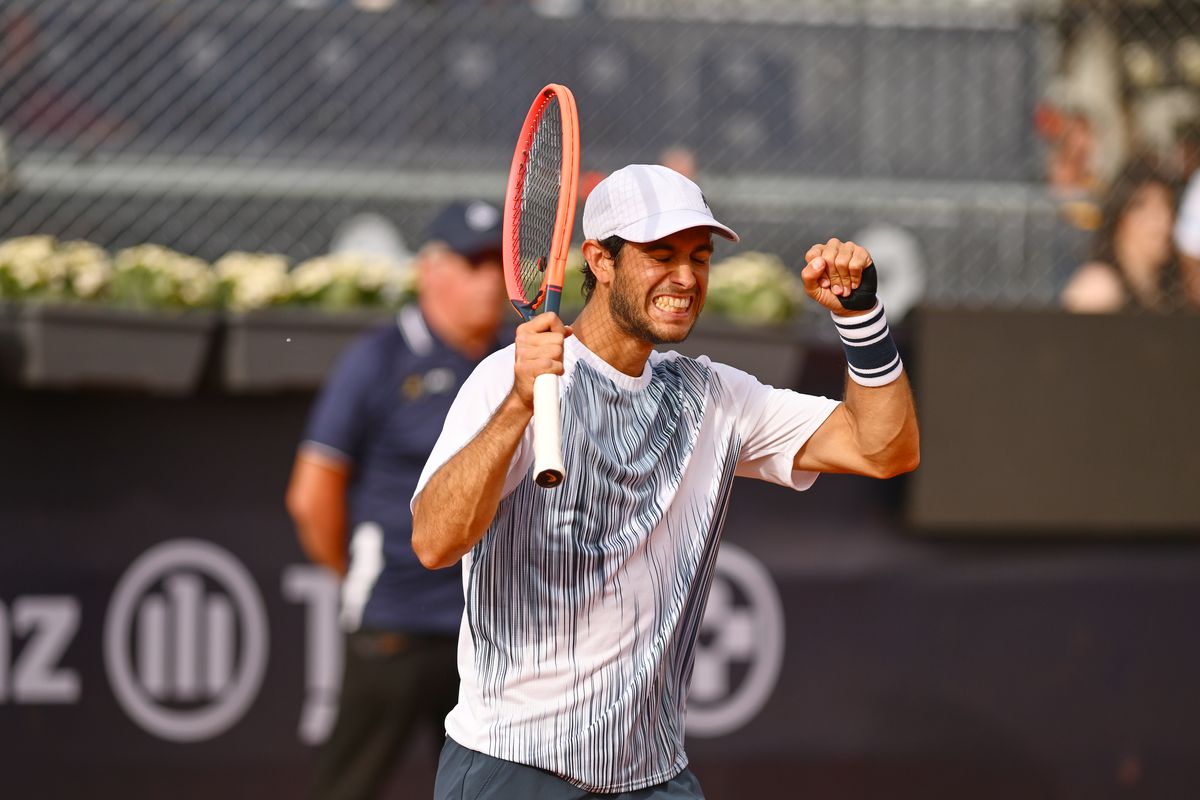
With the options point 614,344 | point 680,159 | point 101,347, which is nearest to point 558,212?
point 614,344

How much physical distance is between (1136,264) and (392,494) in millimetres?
2952

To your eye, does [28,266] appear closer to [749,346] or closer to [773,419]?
[749,346]

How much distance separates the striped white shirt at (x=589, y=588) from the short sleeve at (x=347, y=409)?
178cm

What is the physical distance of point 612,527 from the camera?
115 inches

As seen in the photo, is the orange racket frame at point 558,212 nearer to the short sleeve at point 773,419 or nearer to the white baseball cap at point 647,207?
the white baseball cap at point 647,207

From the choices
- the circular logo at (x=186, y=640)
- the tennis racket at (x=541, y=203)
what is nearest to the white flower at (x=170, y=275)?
the circular logo at (x=186, y=640)

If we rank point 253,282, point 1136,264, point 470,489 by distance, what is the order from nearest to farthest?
point 470,489 < point 253,282 < point 1136,264

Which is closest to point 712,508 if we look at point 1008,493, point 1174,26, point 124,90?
point 1008,493

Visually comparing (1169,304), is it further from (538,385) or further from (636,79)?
(538,385)

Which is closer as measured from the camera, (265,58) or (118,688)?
(118,688)

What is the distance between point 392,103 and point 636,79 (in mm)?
907

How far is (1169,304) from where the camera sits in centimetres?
604

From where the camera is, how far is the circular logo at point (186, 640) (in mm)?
5328

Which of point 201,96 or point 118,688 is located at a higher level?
point 201,96
